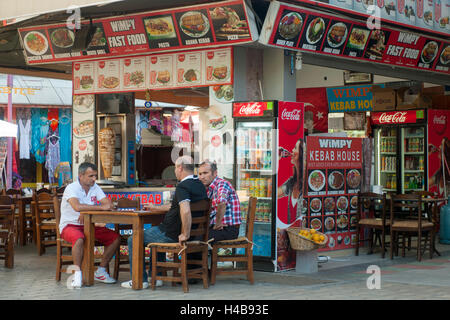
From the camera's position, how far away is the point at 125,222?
7496 millimetres

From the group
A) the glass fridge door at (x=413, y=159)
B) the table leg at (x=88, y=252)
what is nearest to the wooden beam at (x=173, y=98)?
the glass fridge door at (x=413, y=159)

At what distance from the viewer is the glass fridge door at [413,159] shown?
14.0 metres

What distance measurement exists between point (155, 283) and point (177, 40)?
369 centimetres

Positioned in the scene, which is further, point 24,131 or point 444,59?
point 24,131

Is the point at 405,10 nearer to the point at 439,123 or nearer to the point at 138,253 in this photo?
the point at 439,123

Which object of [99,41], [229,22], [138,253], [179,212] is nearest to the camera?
[179,212]

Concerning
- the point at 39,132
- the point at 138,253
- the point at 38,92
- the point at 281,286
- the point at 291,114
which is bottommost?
the point at 281,286

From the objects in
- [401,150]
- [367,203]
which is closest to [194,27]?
[367,203]

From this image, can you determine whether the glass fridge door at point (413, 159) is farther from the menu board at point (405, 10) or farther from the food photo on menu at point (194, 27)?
the food photo on menu at point (194, 27)

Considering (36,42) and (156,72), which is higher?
(36,42)

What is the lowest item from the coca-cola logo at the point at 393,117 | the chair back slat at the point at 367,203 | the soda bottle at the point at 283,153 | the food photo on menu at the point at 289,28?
the chair back slat at the point at 367,203

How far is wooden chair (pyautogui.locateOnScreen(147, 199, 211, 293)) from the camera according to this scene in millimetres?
7270

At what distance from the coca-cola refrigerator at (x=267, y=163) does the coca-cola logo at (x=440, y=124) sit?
17.4 feet

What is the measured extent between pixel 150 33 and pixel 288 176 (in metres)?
2.84
